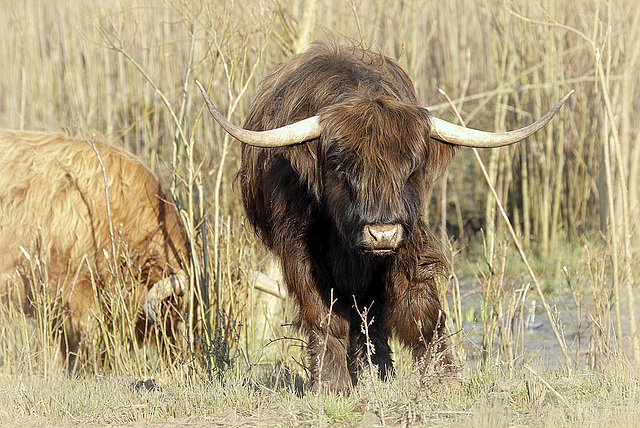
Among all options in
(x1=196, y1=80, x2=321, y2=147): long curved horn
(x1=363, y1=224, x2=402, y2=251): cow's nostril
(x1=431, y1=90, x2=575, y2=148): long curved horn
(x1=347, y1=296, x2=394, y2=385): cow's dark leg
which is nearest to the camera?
(x1=363, y1=224, x2=402, y2=251): cow's nostril

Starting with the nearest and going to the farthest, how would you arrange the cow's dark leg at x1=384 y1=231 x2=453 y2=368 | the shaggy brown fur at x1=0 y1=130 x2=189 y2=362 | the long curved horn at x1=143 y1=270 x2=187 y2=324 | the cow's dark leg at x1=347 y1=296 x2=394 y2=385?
1. the cow's dark leg at x1=384 y1=231 x2=453 y2=368
2. the cow's dark leg at x1=347 y1=296 x2=394 y2=385
3. the long curved horn at x1=143 y1=270 x2=187 y2=324
4. the shaggy brown fur at x1=0 y1=130 x2=189 y2=362

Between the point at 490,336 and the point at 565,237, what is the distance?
4158 mm

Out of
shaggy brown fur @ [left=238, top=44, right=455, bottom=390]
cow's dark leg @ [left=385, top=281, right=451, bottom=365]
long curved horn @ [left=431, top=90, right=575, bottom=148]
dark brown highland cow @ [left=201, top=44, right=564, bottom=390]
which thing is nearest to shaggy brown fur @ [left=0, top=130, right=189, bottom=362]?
dark brown highland cow @ [left=201, top=44, right=564, bottom=390]

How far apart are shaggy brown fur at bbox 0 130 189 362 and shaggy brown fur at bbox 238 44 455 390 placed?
189 centimetres

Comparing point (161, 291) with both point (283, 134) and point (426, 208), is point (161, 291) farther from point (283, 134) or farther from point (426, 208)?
point (283, 134)

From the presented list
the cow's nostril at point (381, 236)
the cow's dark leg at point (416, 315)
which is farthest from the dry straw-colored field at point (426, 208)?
the cow's nostril at point (381, 236)

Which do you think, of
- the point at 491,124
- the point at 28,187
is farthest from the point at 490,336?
the point at 491,124

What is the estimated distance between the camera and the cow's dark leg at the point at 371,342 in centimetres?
418

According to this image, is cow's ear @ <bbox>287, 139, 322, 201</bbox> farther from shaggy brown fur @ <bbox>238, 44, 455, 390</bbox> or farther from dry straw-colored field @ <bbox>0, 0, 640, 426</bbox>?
dry straw-colored field @ <bbox>0, 0, 640, 426</bbox>

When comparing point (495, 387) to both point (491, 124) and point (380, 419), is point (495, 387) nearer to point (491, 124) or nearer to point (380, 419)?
point (380, 419)

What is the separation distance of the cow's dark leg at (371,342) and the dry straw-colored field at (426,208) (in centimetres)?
34

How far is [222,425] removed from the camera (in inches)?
134

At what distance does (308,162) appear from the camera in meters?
3.58

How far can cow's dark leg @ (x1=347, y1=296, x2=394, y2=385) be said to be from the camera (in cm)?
418
